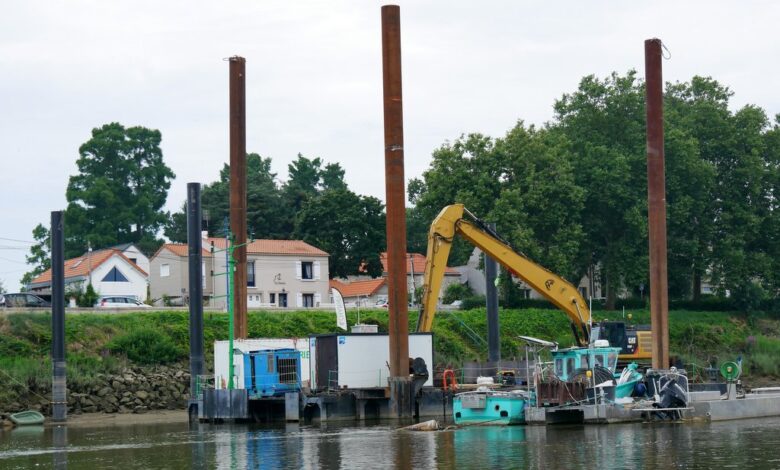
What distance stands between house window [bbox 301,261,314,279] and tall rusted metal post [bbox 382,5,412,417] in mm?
48828

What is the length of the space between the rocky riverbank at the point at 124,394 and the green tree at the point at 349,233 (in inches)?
1729

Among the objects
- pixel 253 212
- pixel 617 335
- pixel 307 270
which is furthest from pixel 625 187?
pixel 253 212

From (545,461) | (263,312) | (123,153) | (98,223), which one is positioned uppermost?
(123,153)

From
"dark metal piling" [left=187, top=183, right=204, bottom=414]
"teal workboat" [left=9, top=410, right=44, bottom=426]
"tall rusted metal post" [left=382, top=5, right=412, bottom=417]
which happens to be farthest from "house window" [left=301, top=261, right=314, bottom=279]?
"tall rusted metal post" [left=382, top=5, right=412, bottom=417]

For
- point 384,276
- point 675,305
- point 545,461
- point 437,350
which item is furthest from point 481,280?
point 545,461

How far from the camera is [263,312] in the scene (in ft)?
236

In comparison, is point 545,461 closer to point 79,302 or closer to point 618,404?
point 618,404

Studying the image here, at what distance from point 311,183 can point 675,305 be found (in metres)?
59.7

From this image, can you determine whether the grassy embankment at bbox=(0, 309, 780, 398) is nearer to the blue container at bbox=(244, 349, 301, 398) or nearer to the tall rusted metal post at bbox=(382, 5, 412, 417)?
the blue container at bbox=(244, 349, 301, 398)

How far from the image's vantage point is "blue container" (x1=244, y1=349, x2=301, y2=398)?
2039 inches

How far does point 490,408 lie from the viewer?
149ft

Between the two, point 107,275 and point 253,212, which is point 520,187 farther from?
point 253,212

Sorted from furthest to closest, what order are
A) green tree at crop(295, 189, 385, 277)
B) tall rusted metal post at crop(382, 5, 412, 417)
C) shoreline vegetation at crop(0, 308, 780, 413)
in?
1. green tree at crop(295, 189, 385, 277)
2. shoreline vegetation at crop(0, 308, 780, 413)
3. tall rusted metal post at crop(382, 5, 412, 417)

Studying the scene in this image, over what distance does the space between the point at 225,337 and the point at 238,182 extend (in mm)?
11261
